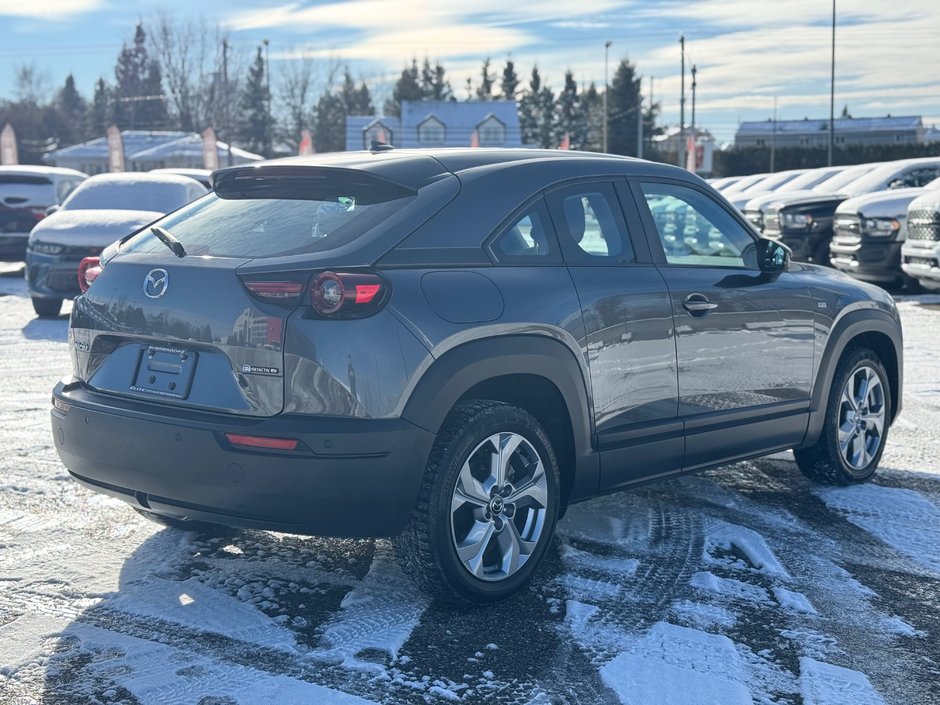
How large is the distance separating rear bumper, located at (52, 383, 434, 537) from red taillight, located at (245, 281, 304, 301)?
0.41m

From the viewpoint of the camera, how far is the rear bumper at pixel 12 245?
18.5 metres

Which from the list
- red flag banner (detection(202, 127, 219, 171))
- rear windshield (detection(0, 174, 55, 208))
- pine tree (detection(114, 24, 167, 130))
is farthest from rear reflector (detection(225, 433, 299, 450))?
pine tree (detection(114, 24, 167, 130))

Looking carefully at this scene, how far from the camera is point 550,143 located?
338 feet

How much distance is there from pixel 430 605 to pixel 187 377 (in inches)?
48.1

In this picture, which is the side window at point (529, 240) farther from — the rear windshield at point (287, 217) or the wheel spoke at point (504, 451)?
the wheel spoke at point (504, 451)

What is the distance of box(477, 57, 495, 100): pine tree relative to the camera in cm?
11988

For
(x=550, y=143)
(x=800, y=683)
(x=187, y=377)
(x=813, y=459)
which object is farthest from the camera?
(x=550, y=143)

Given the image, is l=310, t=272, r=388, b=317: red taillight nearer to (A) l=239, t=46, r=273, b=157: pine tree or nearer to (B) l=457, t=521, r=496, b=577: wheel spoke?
(B) l=457, t=521, r=496, b=577: wheel spoke

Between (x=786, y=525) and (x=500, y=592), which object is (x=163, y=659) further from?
(x=786, y=525)

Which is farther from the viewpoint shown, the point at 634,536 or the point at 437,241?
the point at 634,536

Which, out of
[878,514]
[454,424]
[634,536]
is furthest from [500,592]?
[878,514]

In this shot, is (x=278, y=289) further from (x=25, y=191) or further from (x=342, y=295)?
(x=25, y=191)

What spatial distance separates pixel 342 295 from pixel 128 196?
1081cm

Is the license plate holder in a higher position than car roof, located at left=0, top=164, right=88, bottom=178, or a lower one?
lower
